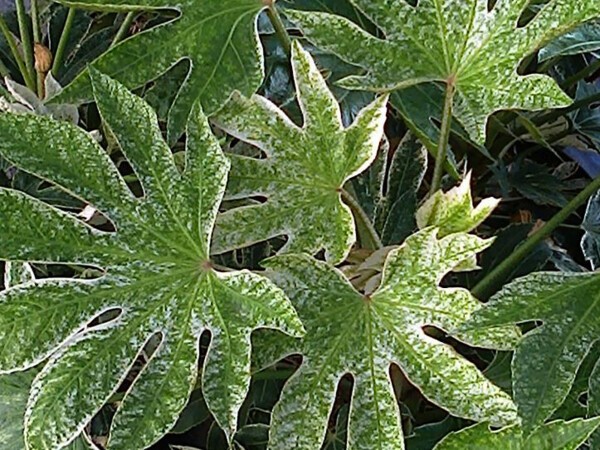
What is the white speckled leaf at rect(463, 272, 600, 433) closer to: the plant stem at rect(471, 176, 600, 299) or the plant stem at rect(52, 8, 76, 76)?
the plant stem at rect(471, 176, 600, 299)

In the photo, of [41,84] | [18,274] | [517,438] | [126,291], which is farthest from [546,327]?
[41,84]

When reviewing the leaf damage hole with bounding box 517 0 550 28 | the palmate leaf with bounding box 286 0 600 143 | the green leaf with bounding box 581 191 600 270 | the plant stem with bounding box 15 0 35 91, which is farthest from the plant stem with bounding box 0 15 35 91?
the green leaf with bounding box 581 191 600 270

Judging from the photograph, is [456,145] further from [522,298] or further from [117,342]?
[117,342]

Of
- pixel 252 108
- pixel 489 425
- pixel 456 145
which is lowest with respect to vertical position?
pixel 489 425

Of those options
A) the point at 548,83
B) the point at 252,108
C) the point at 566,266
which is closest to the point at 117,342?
the point at 252,108

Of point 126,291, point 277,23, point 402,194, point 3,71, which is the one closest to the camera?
point 126,291

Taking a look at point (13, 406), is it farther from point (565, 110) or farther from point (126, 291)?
point (565, 110)

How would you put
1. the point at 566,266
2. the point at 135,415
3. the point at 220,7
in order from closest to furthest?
the point at 135,415
the point at 220,7
the point at 566,266
